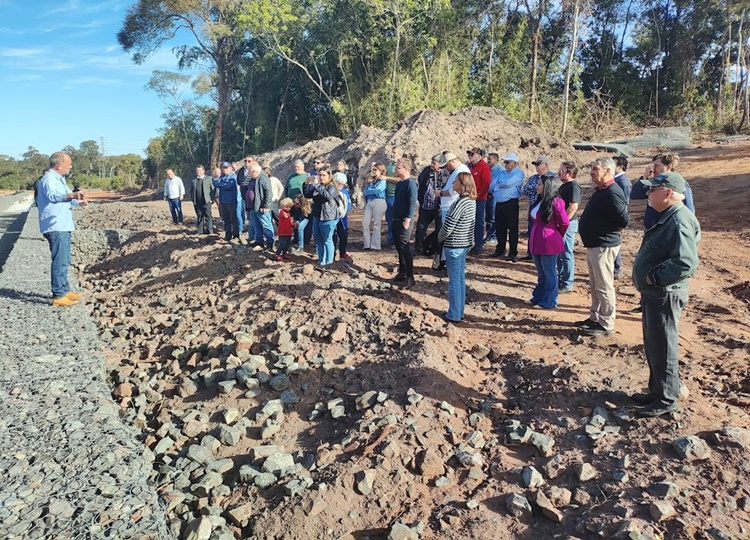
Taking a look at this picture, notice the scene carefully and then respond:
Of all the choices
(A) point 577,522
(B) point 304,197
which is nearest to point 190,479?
(A) point 577,522

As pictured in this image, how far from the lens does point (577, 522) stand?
2826mm

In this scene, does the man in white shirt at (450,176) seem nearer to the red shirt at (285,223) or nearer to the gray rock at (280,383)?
the red shirt at (285,223)

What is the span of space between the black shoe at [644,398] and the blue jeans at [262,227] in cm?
649

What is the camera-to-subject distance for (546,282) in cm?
570

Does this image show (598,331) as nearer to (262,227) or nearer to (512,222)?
(512,222)

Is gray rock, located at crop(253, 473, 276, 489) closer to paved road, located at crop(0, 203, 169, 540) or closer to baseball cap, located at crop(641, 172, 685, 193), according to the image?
paved road, located at crop(0, 203, 169, 540)

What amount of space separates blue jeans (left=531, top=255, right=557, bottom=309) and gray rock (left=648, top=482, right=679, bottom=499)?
9.78 ft

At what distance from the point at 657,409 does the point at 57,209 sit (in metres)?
6.91

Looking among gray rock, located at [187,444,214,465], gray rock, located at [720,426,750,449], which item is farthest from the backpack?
gray rock, located at [720,426,750,449]

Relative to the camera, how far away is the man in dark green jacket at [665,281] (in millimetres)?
3373

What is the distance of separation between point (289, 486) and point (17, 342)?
4.05 m

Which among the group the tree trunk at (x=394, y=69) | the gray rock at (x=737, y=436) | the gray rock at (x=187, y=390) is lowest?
the gray rock at (x=187, y=390)

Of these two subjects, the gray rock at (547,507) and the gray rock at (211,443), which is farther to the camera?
the gray rock at (211,443)

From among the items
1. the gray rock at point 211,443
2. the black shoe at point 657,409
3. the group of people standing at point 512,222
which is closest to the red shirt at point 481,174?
the group of people standing at point 512,222
